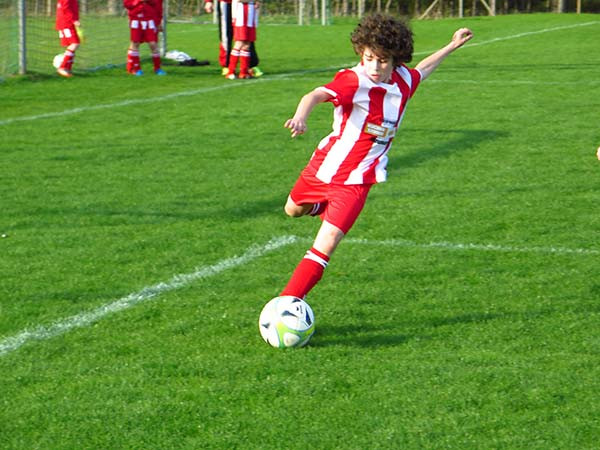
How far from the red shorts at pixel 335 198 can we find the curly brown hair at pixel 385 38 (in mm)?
658

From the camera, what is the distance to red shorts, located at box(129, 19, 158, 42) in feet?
52.5

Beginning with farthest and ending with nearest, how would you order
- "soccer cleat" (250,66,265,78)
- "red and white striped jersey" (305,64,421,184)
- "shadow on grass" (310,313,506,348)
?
"soccer cleat" (250,66,265,78) → "red and white striped jersey" (305,64,421,184) → "shadow on grass" (310,313,506,348)

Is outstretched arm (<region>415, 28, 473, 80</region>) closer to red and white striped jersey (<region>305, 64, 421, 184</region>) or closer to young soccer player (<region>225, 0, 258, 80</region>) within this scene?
red and white striped jersey (<region>305, 64, 421, 184</region>)

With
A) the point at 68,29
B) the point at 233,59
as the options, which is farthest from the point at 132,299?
the point at 68,29

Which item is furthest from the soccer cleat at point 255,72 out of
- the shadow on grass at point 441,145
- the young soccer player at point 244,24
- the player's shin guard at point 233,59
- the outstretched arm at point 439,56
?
the outstretched arm at point 439,56

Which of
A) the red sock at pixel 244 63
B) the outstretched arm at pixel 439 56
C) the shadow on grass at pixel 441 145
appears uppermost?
the outstretched arm at pixel 439 56

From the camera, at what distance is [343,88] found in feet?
16.8

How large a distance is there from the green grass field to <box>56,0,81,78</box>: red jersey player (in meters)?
3.45

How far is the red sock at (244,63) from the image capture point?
51.5ft

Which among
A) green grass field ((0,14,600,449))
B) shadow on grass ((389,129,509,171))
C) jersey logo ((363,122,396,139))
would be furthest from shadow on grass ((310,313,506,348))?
shadow on grass ((389,129,509,171))

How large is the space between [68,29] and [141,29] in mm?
1072

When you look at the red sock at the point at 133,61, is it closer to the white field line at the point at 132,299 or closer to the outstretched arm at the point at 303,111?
the white field line at the point at 132,299

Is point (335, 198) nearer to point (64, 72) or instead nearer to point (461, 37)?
point (461, 37)

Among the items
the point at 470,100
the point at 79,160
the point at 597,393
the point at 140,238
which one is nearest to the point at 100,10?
the point at 470,100
